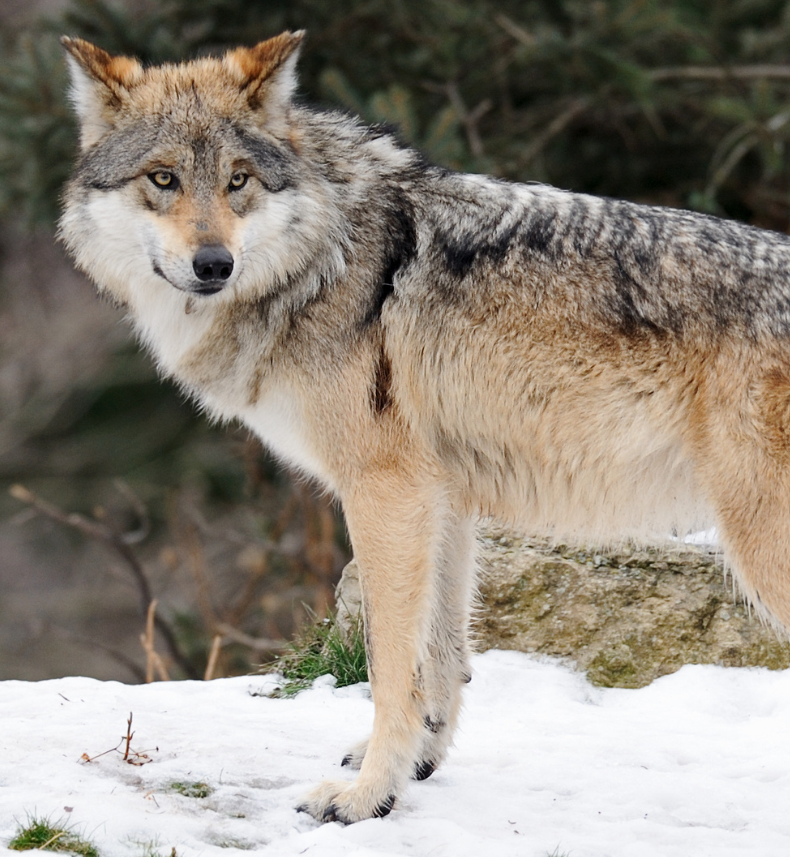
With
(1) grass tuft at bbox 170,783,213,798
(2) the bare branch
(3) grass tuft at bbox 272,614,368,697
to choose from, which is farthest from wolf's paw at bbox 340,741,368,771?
(2) the bare branch

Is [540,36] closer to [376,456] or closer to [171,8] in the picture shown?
[171,8]

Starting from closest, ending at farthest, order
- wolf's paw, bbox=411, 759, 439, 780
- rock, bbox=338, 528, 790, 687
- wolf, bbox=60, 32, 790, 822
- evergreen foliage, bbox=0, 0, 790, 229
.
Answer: wolf, bbox=60, 32, 790, 822 < wolf's paw, bbox=411, 759, 439, 780 < rock, bbox=338, 528, 790, 687 < evergreen foliage, bbox=0, 0, 790, 229

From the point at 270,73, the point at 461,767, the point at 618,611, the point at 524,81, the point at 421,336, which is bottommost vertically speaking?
the point at 618,611

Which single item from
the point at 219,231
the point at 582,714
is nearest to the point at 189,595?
the point at 582,714

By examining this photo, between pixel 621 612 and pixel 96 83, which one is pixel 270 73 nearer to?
pixel 96 83

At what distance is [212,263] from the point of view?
3943mm

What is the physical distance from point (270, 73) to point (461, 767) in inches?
114

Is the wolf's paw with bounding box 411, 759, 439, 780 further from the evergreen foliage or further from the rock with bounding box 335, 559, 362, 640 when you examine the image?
the evergreen foliage

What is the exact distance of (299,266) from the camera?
425 centimetres

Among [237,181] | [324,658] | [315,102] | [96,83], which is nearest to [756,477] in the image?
[237,181]

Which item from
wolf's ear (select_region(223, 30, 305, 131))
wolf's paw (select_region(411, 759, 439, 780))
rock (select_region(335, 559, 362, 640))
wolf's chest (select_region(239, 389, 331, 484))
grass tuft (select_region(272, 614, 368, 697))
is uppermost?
wolf's ear (select_region(223, 30, 305, 131))

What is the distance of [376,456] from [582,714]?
1.72m

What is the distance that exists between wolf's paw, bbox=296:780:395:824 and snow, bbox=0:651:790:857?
0.06 metres

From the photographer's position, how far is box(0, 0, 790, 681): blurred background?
837cm
